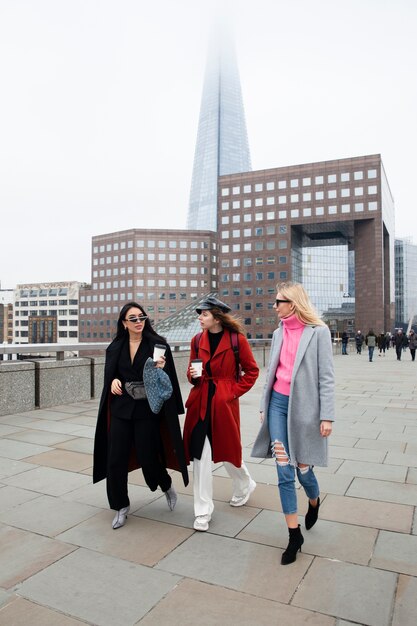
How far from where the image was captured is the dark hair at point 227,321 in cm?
407

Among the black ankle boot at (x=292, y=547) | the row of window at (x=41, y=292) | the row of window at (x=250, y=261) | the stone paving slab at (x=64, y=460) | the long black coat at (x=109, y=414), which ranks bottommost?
the stone paving slab at (x=64, y=460)

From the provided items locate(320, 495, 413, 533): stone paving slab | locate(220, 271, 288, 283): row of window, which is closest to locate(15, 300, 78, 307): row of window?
locate(220, 271, 288, 283): row of window

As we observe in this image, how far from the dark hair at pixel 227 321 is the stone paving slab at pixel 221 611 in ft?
6.33

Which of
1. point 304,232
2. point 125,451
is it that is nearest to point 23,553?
point 125,451

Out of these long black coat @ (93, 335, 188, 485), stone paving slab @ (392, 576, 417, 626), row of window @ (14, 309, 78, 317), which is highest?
row of window @ (14, 309, 78, 317)

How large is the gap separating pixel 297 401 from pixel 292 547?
931 millimetres

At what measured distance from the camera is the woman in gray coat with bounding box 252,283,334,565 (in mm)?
3391

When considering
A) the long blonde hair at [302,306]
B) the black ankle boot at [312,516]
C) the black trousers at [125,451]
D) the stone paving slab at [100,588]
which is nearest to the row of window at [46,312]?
the black trousers at [125,451]

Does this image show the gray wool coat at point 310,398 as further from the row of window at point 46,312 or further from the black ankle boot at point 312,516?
the row of window at point 46,312

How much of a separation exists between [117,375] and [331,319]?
105m

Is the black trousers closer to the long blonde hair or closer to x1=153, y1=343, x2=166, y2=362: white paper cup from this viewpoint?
x1=153, y1=343, x2=166, y2=362: white paper cup

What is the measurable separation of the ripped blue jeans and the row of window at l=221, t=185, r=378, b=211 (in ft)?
278

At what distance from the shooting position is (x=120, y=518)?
387cm

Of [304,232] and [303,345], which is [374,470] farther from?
[304,232]
